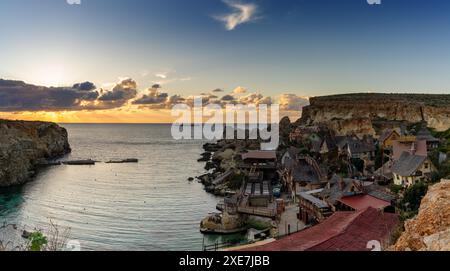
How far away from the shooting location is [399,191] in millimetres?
27609

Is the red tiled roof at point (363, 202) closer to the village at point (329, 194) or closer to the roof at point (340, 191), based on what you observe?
the village at point (329, 194)

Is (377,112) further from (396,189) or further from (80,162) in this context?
(80,162)

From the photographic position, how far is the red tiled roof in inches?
899

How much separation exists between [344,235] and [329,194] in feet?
45.0

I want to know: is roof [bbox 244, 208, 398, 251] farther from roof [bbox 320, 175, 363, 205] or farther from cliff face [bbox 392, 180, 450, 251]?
roof [bbox 320, 175, 363, 205]

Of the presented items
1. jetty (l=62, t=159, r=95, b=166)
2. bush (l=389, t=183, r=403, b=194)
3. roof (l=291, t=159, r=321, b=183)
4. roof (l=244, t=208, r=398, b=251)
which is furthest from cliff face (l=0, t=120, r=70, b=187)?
roof (l=244, t=208, r=398, b=251)

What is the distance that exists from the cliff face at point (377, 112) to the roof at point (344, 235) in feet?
130

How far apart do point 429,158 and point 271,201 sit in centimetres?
1290

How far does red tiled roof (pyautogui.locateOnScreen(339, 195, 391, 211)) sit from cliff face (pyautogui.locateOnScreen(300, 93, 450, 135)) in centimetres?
3155

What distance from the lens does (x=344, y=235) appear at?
46.8 feet

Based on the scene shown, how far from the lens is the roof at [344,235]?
12.6 metres

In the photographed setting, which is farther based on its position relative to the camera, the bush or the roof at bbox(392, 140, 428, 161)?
the roof at bbox(392, 140, 428, 161)

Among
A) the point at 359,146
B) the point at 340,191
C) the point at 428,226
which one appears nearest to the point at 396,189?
the point at 340,191

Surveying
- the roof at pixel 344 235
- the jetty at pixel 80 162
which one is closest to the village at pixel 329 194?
the roof at pixel 344 235
